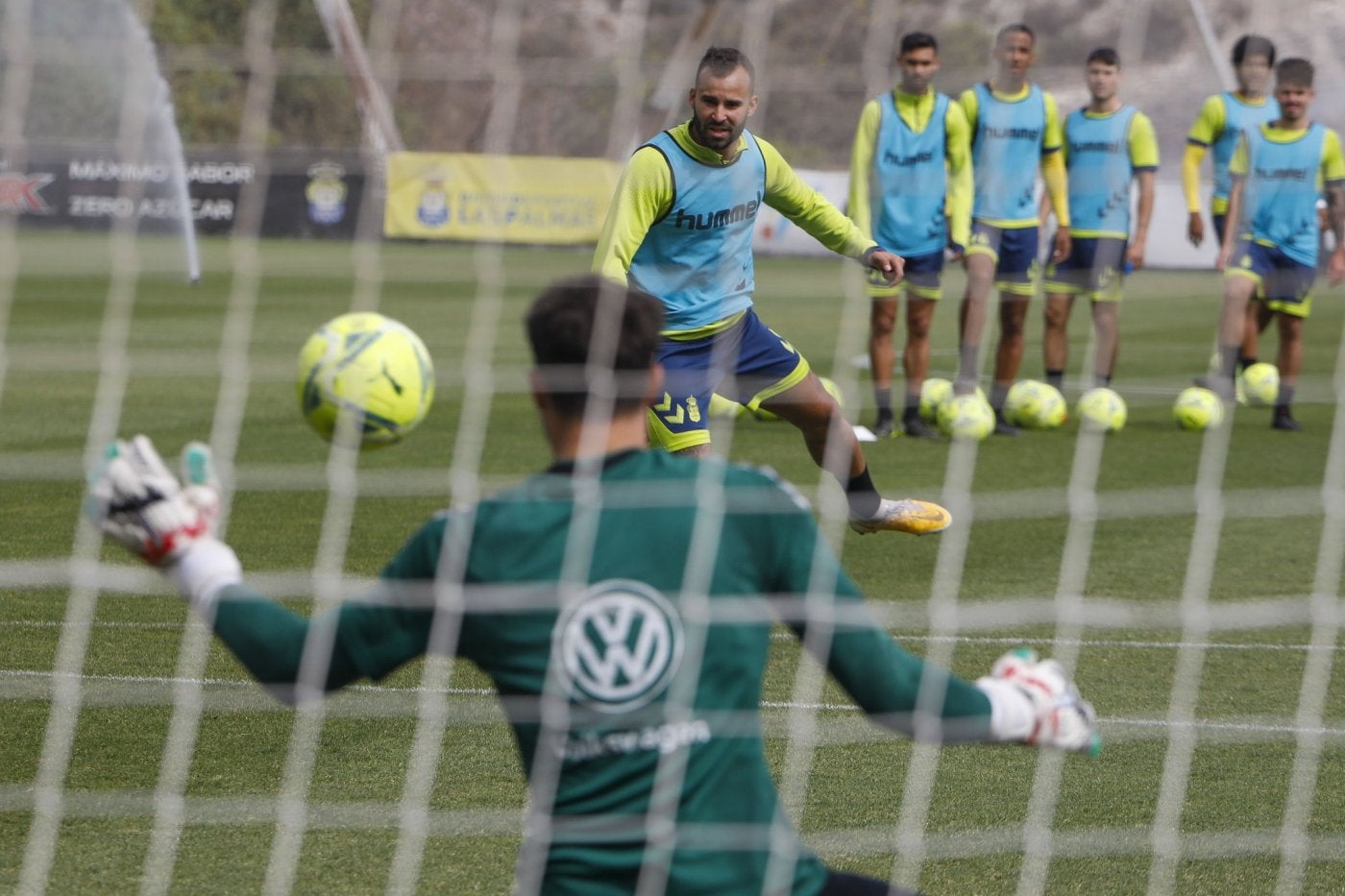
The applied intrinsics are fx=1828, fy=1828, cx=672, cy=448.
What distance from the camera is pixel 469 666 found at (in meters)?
5.22

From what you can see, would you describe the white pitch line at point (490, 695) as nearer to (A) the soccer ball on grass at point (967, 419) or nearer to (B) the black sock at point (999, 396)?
(A) the soccer ball on grass at point (967, 419)

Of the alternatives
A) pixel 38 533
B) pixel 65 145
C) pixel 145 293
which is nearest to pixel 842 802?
pixel 38 533

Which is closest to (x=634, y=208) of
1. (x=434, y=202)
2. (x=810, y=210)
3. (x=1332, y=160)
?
(x=810, y=210)

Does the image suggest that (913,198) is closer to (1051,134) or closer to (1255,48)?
(1051,134)

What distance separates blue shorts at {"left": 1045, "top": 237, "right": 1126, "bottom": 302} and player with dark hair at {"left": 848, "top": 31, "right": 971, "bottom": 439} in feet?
3.10

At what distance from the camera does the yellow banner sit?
2809 centimetres

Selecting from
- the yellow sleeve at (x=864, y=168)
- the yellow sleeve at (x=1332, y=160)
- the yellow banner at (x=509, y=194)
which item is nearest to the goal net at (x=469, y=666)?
the yellow sleeve at (x=864, y=168)

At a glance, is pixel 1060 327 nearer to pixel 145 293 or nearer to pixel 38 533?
pixel 38 533

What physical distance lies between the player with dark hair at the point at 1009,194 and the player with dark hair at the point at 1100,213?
0.63ft

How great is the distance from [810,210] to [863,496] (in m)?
0.99

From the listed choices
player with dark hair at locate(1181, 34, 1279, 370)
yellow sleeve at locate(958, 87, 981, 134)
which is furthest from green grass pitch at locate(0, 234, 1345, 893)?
yellow sleeve at locate(958, 87, 981, 134)

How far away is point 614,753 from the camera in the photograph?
2609 millimetres

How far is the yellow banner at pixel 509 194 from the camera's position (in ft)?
92.2

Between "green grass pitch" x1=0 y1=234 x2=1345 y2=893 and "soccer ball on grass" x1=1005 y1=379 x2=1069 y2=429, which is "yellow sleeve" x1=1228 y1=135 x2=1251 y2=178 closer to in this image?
"green grass pitch" x1=0 y1=234 x2=1345 y2=893
